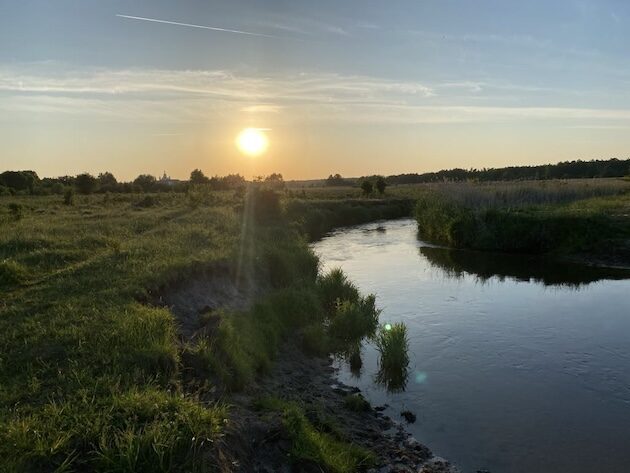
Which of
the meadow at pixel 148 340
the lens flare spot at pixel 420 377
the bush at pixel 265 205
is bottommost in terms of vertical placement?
the lens flare spot at pixel 420 377

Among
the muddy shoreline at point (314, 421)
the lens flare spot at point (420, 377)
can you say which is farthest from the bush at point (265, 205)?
the lens flare spot at point (420, 377)

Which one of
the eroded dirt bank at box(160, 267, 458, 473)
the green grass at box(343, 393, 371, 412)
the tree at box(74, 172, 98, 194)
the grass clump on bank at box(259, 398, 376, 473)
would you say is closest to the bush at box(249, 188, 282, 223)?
the eroded dirt bank at box(160, 267, 458, 473)

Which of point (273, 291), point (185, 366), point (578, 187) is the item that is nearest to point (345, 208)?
point (578, 187)

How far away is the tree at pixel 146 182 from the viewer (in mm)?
87325

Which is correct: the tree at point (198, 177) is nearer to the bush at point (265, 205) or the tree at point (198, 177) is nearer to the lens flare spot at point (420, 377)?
the bush at point (265, 205)

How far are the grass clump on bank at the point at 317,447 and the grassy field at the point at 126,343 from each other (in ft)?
1.12

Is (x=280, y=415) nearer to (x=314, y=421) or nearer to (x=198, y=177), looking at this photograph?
(x=314, y=421)

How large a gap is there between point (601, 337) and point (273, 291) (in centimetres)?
998

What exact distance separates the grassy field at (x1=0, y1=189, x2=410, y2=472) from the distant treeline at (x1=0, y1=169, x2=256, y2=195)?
158 ft

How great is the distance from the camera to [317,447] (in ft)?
24.2

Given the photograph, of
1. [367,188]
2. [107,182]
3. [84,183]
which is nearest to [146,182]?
[107,182]

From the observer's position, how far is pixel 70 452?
536 cm

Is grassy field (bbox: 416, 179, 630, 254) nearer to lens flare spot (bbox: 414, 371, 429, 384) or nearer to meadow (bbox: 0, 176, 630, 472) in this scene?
meadow (bbox: 0, 176, 630, 472)

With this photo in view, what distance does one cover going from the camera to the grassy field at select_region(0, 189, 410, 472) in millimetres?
5516
